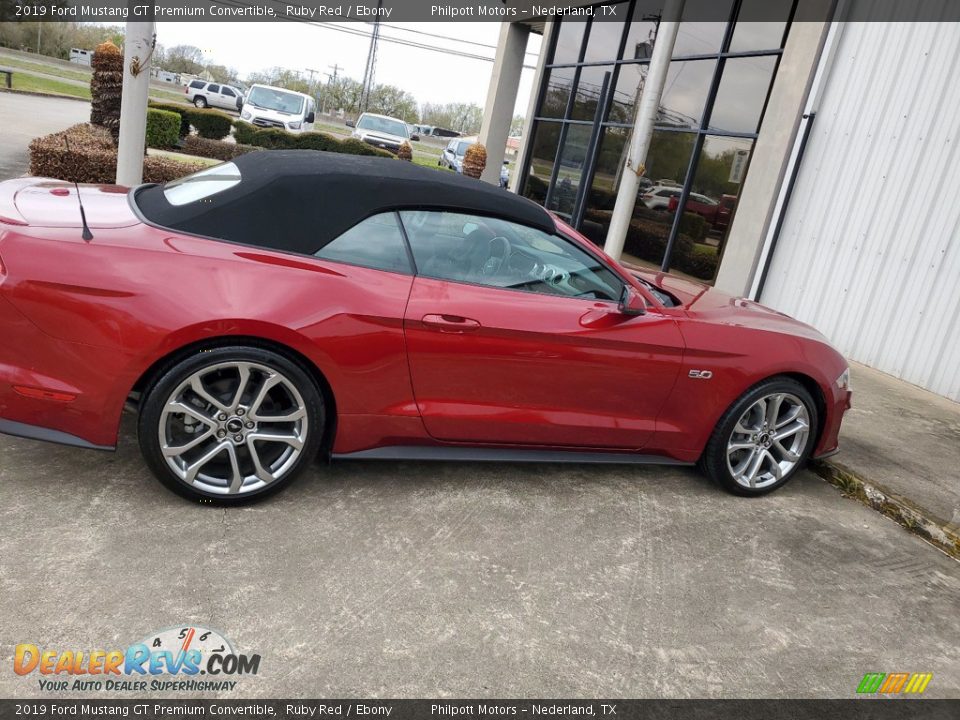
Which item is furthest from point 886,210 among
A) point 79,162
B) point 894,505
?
A: point 79,162

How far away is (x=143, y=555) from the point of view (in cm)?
293

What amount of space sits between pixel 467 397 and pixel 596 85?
1157 cm

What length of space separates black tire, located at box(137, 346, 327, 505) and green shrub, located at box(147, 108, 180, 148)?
1790 cm

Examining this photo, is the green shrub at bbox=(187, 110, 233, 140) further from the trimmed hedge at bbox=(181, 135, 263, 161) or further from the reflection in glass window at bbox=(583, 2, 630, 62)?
the reflection in glass window at bbox=(583, 2, 630, 62)

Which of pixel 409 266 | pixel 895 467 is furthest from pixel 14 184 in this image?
pixel 895 467

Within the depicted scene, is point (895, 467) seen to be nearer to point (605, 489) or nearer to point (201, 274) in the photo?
point (605, 489)

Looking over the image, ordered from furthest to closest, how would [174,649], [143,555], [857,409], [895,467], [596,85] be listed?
1. [596,85]
2. [857,409]
3. [895,467]
4. [143,555]
5. [174,649]

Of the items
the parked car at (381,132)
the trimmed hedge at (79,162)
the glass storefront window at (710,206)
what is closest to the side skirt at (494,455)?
the glass storefront window at (710,206)

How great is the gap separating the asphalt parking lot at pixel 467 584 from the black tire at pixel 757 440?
7.7 inches

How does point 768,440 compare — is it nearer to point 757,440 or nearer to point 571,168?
point 757,440

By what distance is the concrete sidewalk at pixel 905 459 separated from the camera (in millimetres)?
4379

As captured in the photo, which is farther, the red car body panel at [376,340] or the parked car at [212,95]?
the parked car at [212,95]

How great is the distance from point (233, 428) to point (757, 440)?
2801 mm

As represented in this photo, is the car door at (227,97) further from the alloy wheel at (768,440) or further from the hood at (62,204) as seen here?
the alloy wheel at (768,440)
